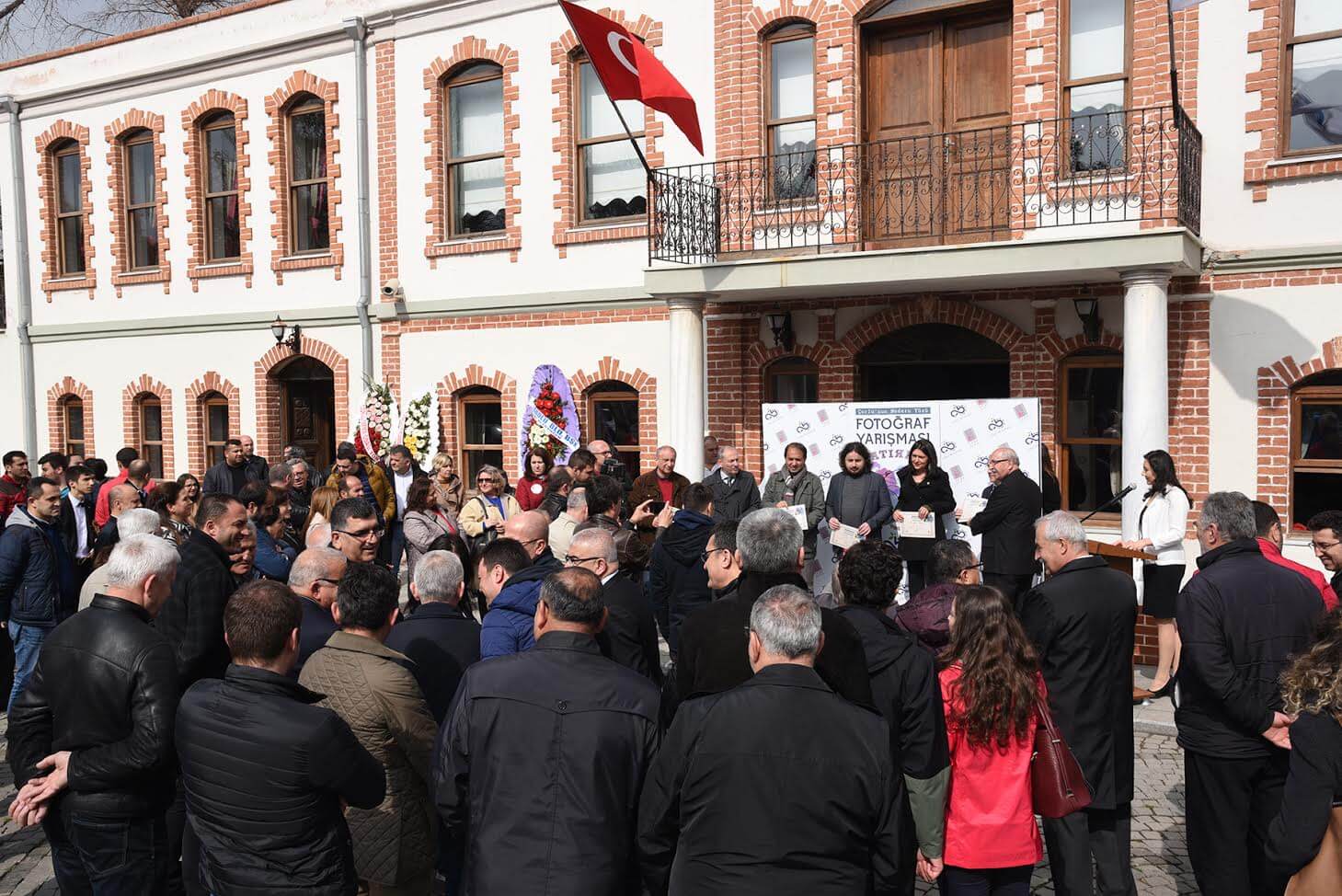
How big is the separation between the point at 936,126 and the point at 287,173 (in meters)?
9.26

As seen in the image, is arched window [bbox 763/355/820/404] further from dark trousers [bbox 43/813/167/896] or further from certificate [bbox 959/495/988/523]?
dark trousers [bbox 43/813/167/896]

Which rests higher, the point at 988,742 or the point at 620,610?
the point at 620,610

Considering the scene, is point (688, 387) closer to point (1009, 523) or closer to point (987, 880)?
point (1009, 523)

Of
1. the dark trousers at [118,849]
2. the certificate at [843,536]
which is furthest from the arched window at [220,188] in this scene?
the dark trousers at [118,849]

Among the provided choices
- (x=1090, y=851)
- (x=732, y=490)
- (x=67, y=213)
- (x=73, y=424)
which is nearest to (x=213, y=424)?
(x=73, y=424)

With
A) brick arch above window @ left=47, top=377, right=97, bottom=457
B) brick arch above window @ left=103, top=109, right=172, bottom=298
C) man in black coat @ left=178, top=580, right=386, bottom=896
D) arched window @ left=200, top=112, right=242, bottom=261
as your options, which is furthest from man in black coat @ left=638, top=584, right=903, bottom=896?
brick arch above window @ left=47, top=377, right=97, bottom=457

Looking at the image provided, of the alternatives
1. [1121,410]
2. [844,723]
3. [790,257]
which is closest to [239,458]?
[790,257]

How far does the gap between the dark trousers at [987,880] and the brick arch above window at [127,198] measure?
51.5ft

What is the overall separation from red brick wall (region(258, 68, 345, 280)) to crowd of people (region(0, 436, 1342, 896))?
9.71 m

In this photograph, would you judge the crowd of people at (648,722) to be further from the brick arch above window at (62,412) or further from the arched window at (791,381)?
the brick arch above window at (62,412)

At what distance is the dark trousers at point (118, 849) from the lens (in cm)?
391

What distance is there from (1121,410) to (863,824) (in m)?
8.07

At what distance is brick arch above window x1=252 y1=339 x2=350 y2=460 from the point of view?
1479 centimetres

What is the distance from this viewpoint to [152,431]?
17016 millimetres
